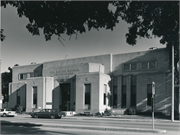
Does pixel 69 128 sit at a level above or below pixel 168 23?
below

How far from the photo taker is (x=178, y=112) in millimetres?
39281

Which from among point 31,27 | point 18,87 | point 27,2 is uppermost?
point 27,2

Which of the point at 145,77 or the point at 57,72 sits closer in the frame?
the point at 145,77

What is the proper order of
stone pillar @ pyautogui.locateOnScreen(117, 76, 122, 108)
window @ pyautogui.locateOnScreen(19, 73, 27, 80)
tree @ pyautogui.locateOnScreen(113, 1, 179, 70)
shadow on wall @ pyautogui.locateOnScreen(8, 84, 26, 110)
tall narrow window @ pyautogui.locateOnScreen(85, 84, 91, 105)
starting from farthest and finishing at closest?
1. window @ pyautogui.locateOnScreen(19, 73, 27, 80)
2. shadow on wall @ pyautogui.locateOnScreen(8, 84, 26, 110)
3. stone pillar @ pyautogui.locateOnScreen(117, 76, 122, 108)
4. tall narrow window @ pyautogui.locateOnScreen(85, 84, 91, 105)
5. tree @ pyautogui.locateOnScreen(113, 1, 179, 70)

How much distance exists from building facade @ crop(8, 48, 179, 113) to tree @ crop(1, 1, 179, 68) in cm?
3175

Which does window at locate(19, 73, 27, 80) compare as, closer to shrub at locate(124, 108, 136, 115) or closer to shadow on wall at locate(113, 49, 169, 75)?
shadow on wall at locate(113, 49, 169, 75)

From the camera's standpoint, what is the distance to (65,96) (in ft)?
165

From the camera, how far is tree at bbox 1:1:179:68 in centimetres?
1018

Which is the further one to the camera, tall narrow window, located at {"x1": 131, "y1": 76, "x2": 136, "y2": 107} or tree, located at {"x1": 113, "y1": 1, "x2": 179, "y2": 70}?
tall narrow window, located at {"x1": 131, "y1": 76, "x2": 136, "y2": 107}

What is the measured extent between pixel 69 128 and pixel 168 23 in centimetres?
1086

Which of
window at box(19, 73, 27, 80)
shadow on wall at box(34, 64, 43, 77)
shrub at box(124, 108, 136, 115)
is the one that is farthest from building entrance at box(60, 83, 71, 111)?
window at box(19, 73, 27, 80)

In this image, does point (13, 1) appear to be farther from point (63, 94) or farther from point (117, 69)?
point (63, 94)

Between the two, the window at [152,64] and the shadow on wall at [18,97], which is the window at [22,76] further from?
the window at [152,64]

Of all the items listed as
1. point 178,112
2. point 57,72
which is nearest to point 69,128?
point 178,112
